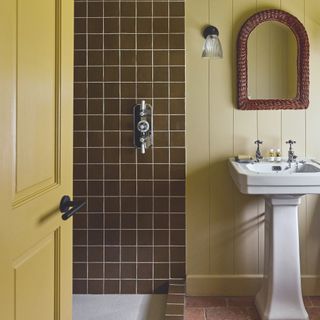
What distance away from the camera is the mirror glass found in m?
2.51

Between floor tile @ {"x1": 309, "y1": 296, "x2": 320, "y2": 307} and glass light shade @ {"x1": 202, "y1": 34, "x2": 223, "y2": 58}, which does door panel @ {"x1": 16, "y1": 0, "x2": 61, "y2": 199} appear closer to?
glass light shade @ {"x1": 202, "y1": 34, "x2": 223, "y2": 58}

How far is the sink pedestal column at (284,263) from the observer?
6.81 feet

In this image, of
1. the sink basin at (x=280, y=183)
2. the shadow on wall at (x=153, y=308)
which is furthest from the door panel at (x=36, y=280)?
the shadow on wall at (x=153, y=308)

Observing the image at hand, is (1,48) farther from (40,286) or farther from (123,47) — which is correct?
(123,47)

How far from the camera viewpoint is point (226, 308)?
235 cm

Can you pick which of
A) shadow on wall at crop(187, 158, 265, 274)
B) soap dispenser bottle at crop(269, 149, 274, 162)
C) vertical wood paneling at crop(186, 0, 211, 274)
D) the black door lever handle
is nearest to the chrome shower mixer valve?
vertical wood paneling at crop(186, 0, 211, 274)

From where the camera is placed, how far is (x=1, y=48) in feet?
2.95

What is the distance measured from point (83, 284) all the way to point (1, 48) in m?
2.04

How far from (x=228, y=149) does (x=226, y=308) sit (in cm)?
101

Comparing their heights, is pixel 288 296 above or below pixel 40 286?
below

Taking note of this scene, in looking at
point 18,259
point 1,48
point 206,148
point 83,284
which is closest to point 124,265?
point 83,284

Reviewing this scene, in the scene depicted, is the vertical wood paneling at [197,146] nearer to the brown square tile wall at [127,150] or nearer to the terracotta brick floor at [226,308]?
→ the brown square tile wall at [127,150]

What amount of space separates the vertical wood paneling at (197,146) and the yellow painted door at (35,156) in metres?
1.25

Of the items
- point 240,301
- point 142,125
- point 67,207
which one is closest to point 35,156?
point 67,207
